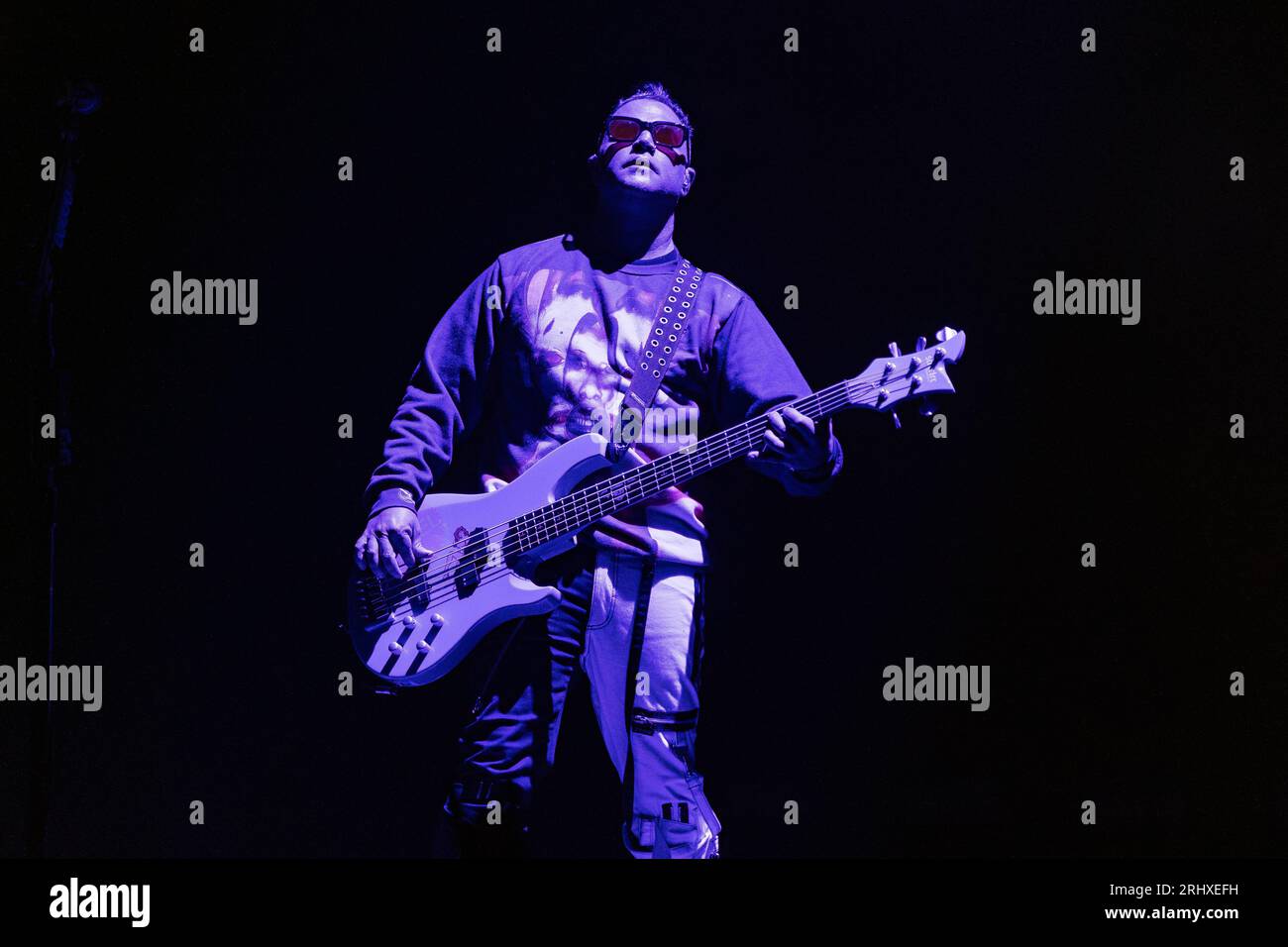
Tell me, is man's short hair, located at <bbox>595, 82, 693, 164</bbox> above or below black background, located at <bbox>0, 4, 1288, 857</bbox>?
above

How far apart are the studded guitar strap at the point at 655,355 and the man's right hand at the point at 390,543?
53 centimetres

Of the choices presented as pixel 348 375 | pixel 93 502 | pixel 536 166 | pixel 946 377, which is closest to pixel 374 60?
pixel 536 166

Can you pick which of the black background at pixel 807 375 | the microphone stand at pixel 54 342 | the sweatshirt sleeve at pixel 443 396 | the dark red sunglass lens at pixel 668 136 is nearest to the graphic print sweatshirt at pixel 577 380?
the sweatshirt sleeve at pixel 443 396

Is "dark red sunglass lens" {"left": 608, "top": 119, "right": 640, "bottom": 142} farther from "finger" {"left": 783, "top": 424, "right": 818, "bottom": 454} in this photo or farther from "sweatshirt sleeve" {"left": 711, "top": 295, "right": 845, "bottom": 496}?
"finger" {"left": 783, "top": 424, "right": 818, "bottom": 454}

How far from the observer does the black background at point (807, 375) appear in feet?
12.2

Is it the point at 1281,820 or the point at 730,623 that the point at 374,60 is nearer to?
the point at 730,623

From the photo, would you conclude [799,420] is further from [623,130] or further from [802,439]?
[623,130]

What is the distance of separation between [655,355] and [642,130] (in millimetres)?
600

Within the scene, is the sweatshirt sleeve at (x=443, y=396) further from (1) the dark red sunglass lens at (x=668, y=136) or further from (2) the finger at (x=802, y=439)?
(2) the finger at (x=802, y=439)

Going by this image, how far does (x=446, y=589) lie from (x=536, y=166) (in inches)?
45.7

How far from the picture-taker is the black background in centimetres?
373

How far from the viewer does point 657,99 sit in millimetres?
3729

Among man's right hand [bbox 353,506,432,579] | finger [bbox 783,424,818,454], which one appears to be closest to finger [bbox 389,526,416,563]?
man's right hand [bbox 353,506,432,579]

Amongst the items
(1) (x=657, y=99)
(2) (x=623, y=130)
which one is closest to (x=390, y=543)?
(2) (x=623, y=130)
